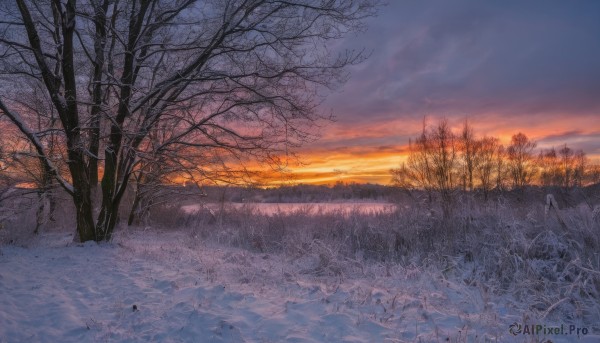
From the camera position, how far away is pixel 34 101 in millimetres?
12258

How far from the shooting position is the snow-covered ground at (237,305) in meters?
4.27

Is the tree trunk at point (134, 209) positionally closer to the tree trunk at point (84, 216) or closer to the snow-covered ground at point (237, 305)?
the tree trunk at point (84, 216)

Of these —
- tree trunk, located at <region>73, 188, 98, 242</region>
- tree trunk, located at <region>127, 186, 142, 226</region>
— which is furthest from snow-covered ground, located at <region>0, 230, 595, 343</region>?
tree trunk, located at <region>127, 186, 142, 226</region>

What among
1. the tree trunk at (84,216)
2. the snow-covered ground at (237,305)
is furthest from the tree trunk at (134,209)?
the snow-covered ground at (237,305)

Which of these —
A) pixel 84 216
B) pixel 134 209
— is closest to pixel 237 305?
pixel 84 216

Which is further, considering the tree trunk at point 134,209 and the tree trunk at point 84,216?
the tree trunk at point 134,209

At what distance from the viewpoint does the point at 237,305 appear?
16.9 feet

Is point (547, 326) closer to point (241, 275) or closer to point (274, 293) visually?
point (274, 293)

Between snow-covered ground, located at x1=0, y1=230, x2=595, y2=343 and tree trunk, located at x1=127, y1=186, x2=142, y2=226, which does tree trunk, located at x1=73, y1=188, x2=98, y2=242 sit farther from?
tree trunk, located at x1=127, y1=186, x2=142, y2=226

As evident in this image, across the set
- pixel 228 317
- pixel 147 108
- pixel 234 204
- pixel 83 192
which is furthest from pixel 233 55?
pixel 234 204

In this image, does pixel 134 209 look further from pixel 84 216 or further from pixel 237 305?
pixel 237 305

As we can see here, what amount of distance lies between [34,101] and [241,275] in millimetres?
10089

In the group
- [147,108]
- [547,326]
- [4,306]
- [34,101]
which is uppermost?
[34,101]

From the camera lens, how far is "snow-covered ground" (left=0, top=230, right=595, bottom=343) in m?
4.27
